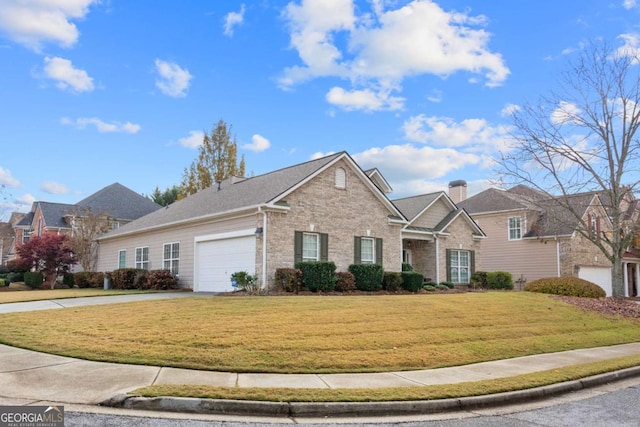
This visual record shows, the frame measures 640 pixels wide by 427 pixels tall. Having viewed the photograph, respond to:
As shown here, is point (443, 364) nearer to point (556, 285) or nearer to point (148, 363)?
point (148, 363)

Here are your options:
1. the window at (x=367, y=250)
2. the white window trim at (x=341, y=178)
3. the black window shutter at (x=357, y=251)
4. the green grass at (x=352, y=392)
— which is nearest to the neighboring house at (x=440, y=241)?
the window at (x=367, y=250)

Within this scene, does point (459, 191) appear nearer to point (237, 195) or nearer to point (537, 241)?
point (537, 241)

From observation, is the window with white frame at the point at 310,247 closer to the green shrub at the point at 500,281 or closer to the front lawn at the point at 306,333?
the front lawn at the point at 306,333

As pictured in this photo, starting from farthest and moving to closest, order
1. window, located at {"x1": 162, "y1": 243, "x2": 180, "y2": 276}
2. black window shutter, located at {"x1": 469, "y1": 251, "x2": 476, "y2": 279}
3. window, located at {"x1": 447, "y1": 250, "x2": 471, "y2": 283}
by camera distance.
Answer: black window shutter, located at {"x1": 469, "y1": 251, "x2": 476, "y2": 279}
window, located at {"x1": 447, "y1": 250, "x2": 471, "y2": 283}
window, located at {"x1": 162, "y1": 243, "x2": 180, "y2": 276}

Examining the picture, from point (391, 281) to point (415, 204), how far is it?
29.9 ft

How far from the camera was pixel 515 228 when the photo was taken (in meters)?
31.8

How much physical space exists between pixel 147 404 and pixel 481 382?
513 centimetres

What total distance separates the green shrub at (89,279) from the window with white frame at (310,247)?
1344 centimetres

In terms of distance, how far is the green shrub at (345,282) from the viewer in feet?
64.1

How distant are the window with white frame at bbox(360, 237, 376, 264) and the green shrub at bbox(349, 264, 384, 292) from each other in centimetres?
103

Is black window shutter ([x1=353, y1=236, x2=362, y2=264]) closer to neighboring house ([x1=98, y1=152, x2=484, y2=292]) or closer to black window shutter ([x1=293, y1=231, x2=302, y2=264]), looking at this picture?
neighboring house ([x1=98, y1=152, x2=484, y2=292])

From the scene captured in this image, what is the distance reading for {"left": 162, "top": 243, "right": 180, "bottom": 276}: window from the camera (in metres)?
23.4

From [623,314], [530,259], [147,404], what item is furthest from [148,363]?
[530,259]

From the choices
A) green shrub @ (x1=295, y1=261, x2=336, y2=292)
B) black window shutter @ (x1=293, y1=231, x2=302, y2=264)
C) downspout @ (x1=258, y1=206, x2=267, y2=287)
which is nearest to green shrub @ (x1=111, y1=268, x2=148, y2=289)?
downspout @ (x1=258, y1=206, x2=267, y2=287)
